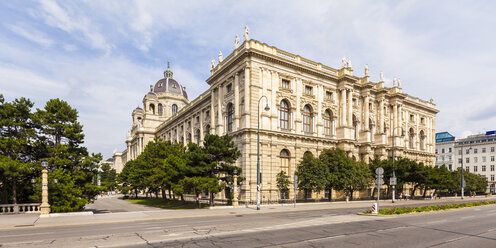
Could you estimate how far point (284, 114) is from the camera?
43.9 metres

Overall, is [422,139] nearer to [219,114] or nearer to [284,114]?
[284,114]

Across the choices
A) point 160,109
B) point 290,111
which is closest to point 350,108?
point 290,111

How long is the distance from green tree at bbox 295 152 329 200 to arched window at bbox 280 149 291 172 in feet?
9.98

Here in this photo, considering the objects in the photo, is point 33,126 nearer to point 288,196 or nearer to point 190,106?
point 288,196

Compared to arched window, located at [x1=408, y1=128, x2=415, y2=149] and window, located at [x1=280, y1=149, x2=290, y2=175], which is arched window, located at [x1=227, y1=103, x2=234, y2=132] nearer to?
window, located at [x1=280, y1=149, x2=290, y2=175]

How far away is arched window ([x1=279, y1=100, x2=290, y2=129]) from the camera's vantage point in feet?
143

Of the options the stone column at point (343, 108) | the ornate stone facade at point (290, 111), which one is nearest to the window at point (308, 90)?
the ornate stone facade at point (290, 111)

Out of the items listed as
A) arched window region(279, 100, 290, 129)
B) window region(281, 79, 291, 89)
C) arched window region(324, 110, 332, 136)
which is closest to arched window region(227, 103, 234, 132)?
arched window region(279, 100, 290, 129)

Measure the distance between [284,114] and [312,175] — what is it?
34.5ft

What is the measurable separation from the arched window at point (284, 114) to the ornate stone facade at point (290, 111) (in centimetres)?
19

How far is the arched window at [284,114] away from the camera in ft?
143

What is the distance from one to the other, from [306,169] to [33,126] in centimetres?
3147

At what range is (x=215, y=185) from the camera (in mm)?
30641

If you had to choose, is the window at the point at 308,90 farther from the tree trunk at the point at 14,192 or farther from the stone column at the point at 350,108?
the tree trunk at the point at 14,192
